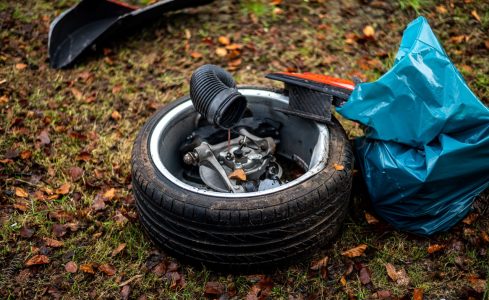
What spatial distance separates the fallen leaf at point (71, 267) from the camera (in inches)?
116

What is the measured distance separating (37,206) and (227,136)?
1.39 meters

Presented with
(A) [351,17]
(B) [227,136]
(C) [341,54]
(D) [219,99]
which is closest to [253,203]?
(D) [219,99]

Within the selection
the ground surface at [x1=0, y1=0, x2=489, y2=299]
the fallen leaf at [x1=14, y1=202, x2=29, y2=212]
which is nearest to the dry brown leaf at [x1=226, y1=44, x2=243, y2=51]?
the ground surface at [x1=0, y1=0, x2=489, y2=299]

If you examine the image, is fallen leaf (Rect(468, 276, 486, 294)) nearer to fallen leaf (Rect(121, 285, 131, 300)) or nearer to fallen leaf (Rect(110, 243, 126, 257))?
fallen leaf (Rect(121, 285, 131, 300))

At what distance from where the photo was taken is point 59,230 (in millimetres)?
3201

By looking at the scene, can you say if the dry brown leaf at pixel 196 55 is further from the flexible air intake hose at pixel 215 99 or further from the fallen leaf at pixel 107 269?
the fallen leaf at pixel 107 269

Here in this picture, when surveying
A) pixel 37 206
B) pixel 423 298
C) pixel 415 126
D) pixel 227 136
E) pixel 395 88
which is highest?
pixel 395 88

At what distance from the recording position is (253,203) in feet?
8.44

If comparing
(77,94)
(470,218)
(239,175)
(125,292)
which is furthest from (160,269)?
(77,94)

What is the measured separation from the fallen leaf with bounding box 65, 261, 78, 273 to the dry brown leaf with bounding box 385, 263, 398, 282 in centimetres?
186

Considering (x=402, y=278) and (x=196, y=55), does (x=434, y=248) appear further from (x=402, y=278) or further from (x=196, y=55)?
(x=196, y=55)

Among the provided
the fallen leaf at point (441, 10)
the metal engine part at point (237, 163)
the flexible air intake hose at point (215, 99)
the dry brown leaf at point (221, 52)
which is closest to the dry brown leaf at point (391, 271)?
the metal engine part at point (237, 163)

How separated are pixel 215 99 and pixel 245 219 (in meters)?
0.75

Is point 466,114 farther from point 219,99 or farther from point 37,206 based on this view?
point 37,206
